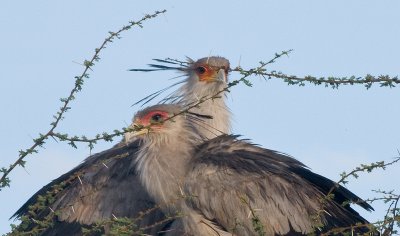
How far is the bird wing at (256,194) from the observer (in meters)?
5.93

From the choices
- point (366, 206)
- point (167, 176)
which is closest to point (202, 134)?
point (167, 176)

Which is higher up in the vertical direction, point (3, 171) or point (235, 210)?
point (3, 171)

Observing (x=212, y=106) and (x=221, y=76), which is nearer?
(x=212, y=106)

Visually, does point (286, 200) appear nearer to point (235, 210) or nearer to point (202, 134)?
point (235, 210)

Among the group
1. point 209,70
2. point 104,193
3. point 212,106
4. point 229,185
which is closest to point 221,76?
point 209,70

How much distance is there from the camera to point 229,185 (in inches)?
238

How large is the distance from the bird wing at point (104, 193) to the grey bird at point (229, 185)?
0.36m

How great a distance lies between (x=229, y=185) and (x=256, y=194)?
17 centimetres

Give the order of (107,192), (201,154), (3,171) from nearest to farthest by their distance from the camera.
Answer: (3,171)
(201,154)
(107,192)

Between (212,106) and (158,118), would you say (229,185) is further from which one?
(212,106)

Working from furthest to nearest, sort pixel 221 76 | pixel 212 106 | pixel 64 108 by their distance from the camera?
pixel 221 76, pixel 212 106, pixel 64 108

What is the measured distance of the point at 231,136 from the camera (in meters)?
6.64

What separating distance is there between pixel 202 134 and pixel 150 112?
538 mm

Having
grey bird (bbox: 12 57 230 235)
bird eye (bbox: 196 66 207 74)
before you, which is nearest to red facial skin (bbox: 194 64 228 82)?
bird eye (bbox: 196 66 207 74)
